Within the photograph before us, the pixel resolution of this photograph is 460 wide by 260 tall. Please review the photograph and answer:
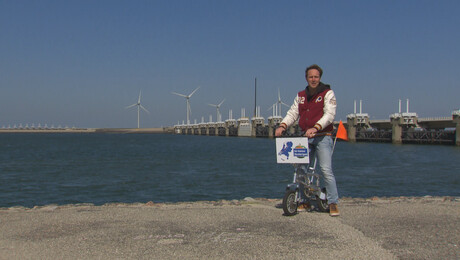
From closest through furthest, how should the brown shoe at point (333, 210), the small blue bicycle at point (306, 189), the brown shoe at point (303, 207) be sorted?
1. the brown shoe at point (333, 210)
2. the small blue bicycle at point (306, 189)
3. the brown shoe at point (303, 207)

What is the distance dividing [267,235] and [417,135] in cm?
8254

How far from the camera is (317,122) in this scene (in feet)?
23.1

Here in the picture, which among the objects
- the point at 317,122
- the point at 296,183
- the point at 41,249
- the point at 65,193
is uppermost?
the point at 317,122

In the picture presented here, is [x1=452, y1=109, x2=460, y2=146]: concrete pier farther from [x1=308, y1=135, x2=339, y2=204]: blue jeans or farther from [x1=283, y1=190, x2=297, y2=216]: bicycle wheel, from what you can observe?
[x1=283, y1=190, x2=297, y2=216]: bicycle wheel

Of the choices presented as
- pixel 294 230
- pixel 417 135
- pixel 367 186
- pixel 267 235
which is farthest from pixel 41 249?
pixel 417 135

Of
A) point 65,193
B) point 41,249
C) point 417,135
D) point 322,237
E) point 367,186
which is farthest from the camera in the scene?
point 417,135

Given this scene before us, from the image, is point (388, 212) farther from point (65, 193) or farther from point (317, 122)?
point (65, 193)

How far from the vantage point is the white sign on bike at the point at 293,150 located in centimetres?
724

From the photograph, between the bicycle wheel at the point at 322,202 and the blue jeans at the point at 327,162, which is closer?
the blue jeans at the point at 327,162

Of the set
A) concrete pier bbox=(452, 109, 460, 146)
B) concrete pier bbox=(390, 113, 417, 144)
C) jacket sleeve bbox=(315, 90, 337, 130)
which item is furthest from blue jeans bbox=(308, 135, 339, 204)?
concrete pier bbox=(390, 113, 417, 144)

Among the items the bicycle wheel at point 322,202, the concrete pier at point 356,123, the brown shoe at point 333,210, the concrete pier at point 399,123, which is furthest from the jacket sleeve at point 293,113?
the concrete pier at point 356,123

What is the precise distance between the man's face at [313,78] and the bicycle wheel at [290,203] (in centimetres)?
182

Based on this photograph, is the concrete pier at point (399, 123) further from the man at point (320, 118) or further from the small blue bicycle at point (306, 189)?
the man at point (320, 118)

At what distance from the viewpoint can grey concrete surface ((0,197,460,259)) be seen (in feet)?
17.0
